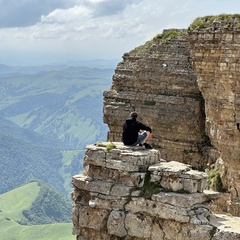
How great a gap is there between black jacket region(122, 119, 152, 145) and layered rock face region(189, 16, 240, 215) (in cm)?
1362

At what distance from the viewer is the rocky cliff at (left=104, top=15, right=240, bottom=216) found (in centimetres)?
3728

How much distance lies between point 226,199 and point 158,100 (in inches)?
513

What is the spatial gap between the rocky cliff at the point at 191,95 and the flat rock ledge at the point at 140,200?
610 inches

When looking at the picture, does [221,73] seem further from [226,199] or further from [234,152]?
[226,199]

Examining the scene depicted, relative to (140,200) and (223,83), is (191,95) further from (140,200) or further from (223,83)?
(140,200)

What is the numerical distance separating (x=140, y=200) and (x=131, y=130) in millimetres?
3445

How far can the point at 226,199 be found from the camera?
1567 inches

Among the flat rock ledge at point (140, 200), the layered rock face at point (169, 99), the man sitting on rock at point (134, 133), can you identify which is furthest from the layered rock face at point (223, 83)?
the flat rock ledge at point (140, 200)

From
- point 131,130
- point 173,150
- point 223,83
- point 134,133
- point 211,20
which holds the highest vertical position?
point 211,20

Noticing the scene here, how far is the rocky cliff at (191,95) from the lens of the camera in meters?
37.3

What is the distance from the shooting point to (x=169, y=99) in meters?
49.3

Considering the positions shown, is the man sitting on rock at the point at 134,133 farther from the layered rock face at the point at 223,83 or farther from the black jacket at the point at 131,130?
the layered rock face at the point at 223,83

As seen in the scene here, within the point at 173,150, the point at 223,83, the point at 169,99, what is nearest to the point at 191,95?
the point at 169,99

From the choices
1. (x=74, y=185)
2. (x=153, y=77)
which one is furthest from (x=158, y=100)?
(x=74, y=185)
